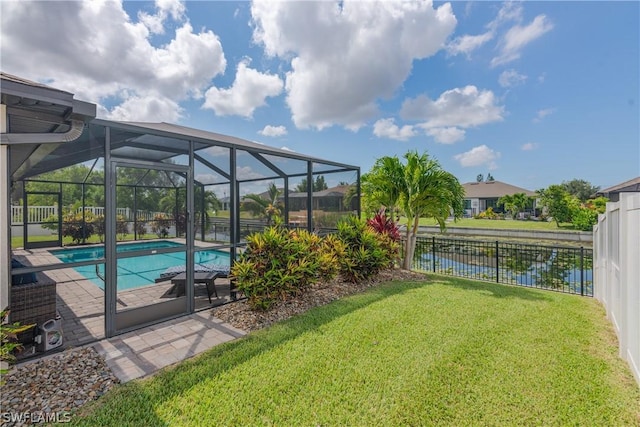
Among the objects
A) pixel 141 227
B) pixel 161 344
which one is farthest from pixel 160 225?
pixel 161 344

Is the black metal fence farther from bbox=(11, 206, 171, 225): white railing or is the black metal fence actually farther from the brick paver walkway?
bbox=(11, 206, 171, 225): white railing

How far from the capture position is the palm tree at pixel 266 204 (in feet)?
19.5

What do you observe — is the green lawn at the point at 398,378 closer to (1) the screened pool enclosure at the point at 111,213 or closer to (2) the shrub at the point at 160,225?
(1) the screened pool enclosure at the point at 111,213

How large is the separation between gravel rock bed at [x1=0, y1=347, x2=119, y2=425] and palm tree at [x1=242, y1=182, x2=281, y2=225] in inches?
135

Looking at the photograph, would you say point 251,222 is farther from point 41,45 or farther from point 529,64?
point 529,64

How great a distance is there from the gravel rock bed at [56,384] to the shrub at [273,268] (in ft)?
6.85

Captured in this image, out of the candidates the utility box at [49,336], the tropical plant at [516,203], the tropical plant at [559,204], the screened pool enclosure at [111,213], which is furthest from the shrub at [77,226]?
the tropical plant at [516,203]

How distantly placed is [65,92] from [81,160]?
5.13 ft

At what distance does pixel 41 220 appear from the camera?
5305mm

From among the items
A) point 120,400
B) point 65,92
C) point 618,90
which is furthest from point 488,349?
point 618,90

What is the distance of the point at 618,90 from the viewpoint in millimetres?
14523

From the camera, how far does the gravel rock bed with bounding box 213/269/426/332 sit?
4.49 meters

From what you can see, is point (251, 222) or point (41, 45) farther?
point (41, 45)

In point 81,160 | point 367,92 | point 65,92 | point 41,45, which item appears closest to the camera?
point 65,92
